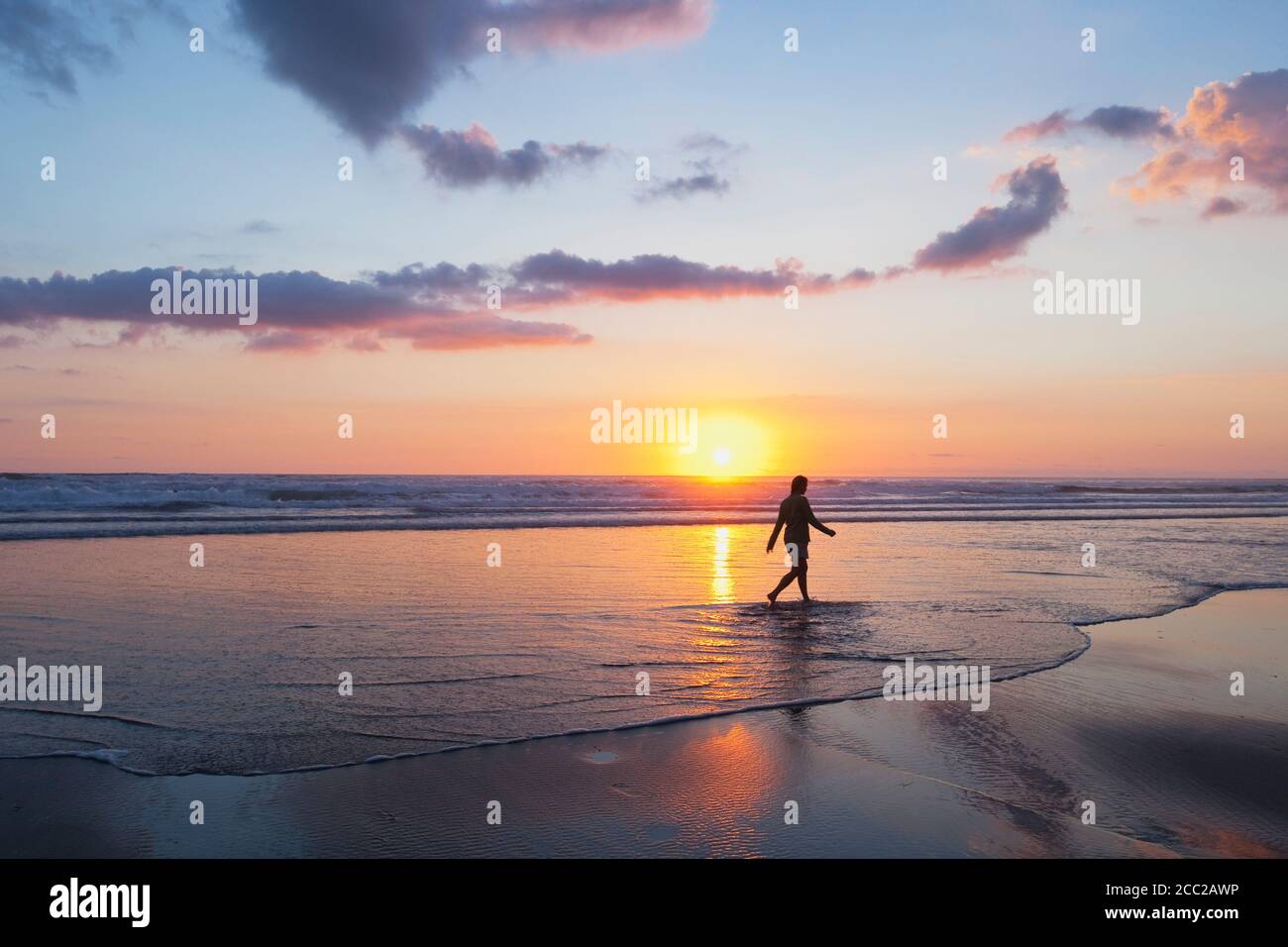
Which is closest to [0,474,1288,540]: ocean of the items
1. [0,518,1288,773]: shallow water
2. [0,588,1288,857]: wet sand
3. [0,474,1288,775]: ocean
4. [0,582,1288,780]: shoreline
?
[0,474,1288,775]: ocean

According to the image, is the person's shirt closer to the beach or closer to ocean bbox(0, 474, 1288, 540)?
the beach

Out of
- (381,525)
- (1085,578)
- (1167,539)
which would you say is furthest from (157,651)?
(1167,539)

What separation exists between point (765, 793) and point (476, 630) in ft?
19.2

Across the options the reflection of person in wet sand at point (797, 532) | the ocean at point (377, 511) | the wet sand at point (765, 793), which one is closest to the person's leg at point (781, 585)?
the reflection of person in wet sand at point (797, 532)

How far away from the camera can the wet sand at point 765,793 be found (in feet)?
14.7

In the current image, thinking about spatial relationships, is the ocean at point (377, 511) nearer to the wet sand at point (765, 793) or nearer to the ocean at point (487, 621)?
the ocean at point (487, 621)

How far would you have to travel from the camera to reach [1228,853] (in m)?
4.45

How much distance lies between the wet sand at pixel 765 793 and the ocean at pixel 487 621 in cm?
48

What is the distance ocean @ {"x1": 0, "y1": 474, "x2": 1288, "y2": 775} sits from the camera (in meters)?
6.64

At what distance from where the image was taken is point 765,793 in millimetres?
5148

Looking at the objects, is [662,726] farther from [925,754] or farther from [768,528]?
[768,528]

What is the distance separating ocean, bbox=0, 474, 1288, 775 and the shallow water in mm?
40

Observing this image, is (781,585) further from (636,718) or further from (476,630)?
(636,718)

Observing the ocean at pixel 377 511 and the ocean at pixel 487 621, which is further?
the ocean at pixel 377 511
